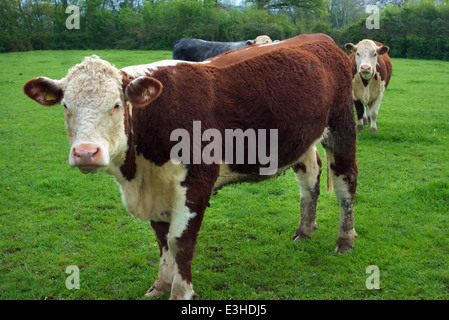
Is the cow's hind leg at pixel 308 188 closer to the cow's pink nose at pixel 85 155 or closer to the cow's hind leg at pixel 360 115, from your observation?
the cow's pink nose at pixel 85 155

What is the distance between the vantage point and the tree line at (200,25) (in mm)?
31156

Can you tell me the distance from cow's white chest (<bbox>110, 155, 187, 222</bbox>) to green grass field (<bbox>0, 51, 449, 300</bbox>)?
925 mm

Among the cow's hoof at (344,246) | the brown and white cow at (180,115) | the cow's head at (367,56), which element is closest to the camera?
the brown and white cow at (180,115)

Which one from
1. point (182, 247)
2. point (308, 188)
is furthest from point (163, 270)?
point (308, 188)

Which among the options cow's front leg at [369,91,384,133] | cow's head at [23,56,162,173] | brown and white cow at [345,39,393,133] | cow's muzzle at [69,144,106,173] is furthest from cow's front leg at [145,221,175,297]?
cow's front leg at [369,91,384,133]

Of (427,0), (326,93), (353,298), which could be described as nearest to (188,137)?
(326,93)

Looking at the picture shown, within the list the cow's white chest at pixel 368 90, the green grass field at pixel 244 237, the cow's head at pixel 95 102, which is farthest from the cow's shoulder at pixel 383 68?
the cow's head at pixel 95 102

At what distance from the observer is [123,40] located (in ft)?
115

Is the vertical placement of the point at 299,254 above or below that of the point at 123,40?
below

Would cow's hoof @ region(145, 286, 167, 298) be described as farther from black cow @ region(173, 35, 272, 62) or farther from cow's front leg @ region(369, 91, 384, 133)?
cow's front leg @ region(369, 91, 384, 133)

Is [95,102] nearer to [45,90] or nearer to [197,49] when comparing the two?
[45,90]

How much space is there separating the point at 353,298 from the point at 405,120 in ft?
28.3

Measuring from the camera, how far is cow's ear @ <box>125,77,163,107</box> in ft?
9.99
